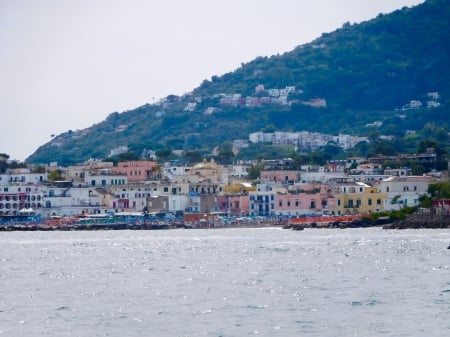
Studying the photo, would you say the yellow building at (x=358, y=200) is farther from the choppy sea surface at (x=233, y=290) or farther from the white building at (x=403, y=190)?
the choppy sea surface at (x=233, y=290)

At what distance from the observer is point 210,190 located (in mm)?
142875

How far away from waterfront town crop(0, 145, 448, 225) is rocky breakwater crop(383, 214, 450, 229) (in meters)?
18.0

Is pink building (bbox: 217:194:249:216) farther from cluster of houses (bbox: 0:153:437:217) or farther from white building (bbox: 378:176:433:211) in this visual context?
white building (bbox: 378:176:433:211)

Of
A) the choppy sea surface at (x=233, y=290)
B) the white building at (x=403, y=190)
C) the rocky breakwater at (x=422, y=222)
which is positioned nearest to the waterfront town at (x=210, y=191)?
the white building at (x=403, y=190)

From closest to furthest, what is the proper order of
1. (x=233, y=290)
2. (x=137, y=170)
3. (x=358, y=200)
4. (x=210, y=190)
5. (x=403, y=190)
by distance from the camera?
(x=233, y=290)
(x=403, y=190)
(x=358, y=200)
(x=210, y=190)
(x=137, y=170)

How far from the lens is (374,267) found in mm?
60594

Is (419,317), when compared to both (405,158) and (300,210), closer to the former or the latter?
(300,210)

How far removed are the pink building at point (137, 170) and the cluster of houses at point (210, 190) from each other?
88 millimetres

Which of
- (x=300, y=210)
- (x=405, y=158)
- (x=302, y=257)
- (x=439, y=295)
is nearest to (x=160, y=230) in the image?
(x=300, y=210)

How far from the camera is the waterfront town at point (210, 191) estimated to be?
131 m

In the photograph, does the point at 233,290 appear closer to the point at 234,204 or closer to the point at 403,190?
the point at 403,190

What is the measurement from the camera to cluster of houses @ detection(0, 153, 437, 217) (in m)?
131

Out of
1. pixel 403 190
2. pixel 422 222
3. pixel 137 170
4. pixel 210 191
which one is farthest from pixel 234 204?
pixel 422 222

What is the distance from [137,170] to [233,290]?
10480 cm
